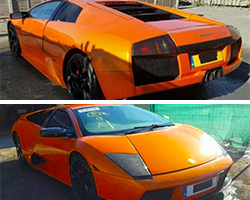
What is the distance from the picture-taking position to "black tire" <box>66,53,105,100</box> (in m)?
3.42

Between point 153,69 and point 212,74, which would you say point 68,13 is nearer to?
point 153,69

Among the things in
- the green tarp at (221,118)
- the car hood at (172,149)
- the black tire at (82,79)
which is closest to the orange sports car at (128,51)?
the black tire at (82,79)

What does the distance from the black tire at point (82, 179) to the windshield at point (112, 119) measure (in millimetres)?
337

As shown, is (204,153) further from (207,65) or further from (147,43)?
(147,43)

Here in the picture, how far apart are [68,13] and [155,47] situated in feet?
6.06

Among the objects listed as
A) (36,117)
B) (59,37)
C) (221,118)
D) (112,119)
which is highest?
(59,37)

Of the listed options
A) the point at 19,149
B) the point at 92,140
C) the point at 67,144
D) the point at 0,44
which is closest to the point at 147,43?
the point at 92,140

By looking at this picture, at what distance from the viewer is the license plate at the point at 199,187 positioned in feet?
8.27

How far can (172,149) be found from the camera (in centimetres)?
284

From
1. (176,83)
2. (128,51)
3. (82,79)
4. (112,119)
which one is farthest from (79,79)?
(176,83)

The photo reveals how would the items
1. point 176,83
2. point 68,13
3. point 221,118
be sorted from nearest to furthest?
point 176,83 < point 68,13 < point 221,118

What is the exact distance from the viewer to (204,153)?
2877 mm

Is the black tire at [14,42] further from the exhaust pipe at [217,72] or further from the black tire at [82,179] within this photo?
the exhaust pipe at [217,72]

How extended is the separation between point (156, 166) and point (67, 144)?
112 centimetres
